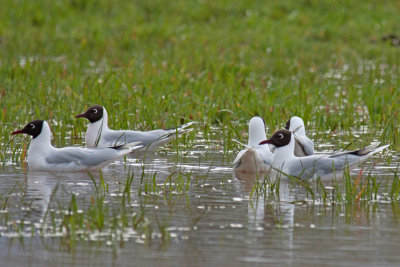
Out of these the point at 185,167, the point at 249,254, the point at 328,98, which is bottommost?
the point at 249,254

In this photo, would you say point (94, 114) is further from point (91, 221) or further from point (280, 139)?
point (91, 221)

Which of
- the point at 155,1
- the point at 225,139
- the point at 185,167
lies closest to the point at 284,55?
the point at 155,1

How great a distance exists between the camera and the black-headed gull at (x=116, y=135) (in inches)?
392

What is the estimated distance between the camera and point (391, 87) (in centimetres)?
1362

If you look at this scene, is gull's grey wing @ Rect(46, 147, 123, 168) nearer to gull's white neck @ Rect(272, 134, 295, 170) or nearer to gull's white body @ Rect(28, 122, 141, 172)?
gull's white body @ Rect(28, 122, 141, 172)

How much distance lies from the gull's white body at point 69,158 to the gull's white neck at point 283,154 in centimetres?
152

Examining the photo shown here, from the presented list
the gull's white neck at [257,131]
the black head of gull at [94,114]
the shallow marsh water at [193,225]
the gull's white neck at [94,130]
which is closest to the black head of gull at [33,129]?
the shallow marsh water at [193,225]

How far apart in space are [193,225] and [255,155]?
259 cm

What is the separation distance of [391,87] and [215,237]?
8.30 metres

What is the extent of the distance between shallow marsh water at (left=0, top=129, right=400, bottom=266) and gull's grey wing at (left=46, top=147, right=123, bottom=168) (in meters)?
0.50

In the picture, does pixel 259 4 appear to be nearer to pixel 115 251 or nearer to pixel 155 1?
pixel 155 1

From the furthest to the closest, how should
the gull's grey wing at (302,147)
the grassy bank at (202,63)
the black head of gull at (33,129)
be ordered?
the grassy bank at (202,63)
the gull's grey wing at (302,147)
the black head of gull at (33,129)

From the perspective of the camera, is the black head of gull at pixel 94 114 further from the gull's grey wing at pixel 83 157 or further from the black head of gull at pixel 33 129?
the gull's grey wing at pixel 83 157

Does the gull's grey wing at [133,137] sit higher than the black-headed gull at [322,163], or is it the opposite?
the gull's grey wing at [133,137]
